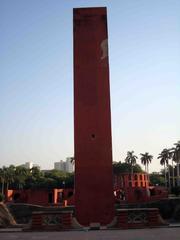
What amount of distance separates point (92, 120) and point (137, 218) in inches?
193

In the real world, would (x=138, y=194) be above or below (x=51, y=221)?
below

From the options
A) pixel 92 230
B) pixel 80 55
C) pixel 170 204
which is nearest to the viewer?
pixel 92 230

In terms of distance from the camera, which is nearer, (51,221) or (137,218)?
(51,221)

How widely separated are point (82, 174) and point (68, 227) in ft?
9.08

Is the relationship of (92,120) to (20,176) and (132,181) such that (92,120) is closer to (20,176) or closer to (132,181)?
(132,181)

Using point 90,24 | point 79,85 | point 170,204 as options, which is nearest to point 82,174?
point 79,85

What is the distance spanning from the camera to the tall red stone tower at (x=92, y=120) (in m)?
15.9

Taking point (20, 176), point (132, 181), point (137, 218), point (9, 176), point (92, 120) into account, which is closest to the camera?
point (137, 218)

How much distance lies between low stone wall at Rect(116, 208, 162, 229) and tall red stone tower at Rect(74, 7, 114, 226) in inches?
61.5

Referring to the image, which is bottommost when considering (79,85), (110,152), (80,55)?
(110,152)

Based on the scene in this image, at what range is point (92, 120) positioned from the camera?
16516 millimetres

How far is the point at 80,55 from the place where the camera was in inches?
675

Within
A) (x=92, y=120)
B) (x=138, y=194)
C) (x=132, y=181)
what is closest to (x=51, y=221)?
(x=92, y=120)

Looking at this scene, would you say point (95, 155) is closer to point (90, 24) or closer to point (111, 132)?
point (111, 132)
